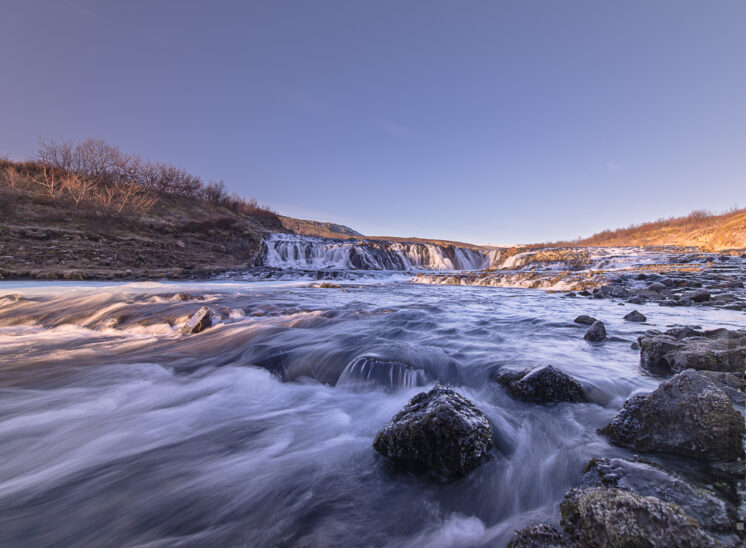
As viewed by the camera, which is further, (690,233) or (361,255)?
(690,233)

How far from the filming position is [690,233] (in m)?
31.0

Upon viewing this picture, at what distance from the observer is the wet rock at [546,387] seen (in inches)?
97.0

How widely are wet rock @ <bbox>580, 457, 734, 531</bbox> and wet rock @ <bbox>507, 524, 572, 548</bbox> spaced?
0.40 meters

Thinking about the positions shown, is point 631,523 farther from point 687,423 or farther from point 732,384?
point 732,384

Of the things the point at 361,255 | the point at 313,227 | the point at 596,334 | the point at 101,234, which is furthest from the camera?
the point at 313,227

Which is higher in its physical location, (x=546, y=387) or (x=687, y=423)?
(x=687, y=423)

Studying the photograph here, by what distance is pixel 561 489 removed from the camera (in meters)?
1.58

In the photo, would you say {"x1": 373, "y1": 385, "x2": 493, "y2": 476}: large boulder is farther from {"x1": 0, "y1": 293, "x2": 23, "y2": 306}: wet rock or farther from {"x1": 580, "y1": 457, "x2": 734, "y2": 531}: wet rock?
{"x1": 0, "y1": 293, "x2": 23, "y2": 306}: wet rock

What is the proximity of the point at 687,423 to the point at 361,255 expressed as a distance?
25354 millimetres

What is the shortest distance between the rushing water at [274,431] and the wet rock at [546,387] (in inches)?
3.6

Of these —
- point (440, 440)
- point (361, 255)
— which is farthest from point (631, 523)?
point (361, 255)

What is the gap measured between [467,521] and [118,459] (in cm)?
232

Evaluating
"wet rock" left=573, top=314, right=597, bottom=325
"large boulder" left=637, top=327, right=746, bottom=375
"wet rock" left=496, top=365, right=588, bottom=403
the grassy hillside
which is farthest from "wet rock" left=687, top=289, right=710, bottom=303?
the grassy hillside

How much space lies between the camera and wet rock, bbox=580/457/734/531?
1086mm
